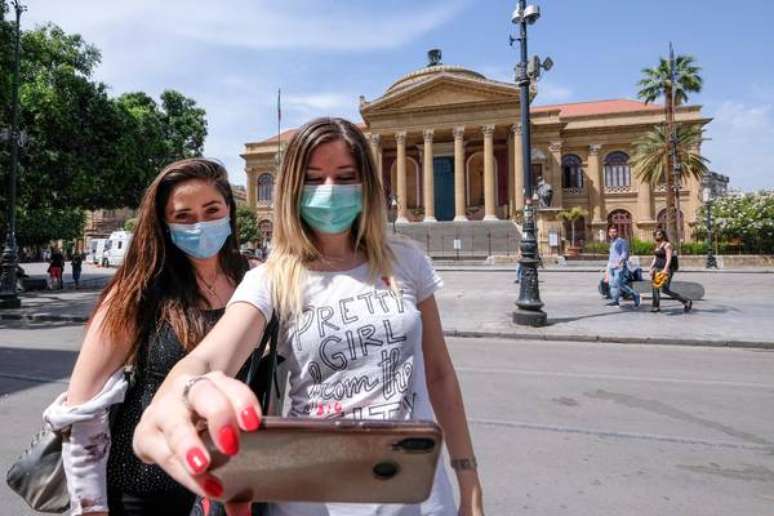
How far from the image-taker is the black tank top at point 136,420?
150 centimetres

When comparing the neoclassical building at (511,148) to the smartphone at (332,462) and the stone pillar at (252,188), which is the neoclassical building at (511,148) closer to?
the stone pillar at (252,188)

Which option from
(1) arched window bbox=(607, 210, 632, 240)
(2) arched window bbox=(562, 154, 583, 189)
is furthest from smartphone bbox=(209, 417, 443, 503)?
(2) arched window bbox=(562, 154, 583, 189)

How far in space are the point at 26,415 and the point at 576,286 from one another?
17.8 m

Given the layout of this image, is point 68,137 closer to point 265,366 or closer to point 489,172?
point 265,366

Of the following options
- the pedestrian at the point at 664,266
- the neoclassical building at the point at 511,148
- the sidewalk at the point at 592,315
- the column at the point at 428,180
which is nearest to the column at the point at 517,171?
the neoclassical building at the point at 511,148

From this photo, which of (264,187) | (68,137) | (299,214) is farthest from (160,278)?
(264,187)

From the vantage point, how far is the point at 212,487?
72 cm

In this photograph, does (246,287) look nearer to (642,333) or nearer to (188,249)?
(188,249)

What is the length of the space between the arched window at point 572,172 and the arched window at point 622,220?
4219 millimetres

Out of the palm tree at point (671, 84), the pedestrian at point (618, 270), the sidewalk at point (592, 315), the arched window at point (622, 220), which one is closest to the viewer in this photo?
the sidewalk at point (592, 315)

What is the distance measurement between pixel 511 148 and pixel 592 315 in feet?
126

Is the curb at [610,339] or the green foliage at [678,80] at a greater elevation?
the green foliage at [678,80]

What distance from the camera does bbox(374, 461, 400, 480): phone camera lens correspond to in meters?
0.81

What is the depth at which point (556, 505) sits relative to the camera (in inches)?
122
